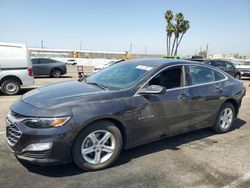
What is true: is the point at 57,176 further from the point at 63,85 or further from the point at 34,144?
the point at 63,85

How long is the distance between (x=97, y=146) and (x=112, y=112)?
20.5 inches

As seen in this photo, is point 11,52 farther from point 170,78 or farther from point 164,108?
point 164,108

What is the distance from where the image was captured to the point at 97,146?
12.6 ft

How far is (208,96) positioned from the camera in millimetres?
5250

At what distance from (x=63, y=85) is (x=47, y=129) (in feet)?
4.26

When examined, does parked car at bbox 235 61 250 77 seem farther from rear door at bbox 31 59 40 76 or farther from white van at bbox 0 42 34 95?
white van at bbox 0 42 34 95

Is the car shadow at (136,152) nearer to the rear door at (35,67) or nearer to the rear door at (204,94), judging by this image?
the rear door at (204,94)

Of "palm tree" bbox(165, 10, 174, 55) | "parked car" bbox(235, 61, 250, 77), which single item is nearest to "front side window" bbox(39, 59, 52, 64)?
"parked car" bbox(235, 61, 250, 77)

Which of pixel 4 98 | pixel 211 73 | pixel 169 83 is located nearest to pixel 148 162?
pixel 169 83

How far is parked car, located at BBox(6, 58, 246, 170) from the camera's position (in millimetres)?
3465

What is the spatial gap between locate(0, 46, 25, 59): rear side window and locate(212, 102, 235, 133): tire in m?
7.42

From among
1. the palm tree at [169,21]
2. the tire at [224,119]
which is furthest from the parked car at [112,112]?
the palm tree at [169,21]

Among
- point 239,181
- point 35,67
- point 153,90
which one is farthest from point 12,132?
point 35,67

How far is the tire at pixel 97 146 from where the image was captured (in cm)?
365
